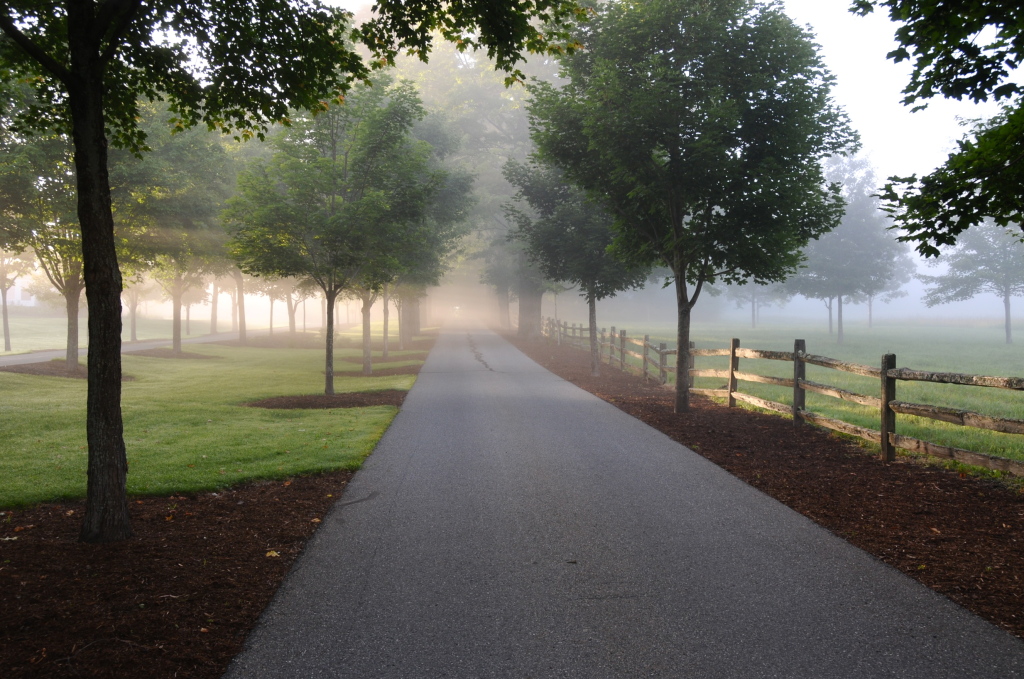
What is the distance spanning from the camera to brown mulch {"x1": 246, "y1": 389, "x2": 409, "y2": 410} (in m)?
13.3

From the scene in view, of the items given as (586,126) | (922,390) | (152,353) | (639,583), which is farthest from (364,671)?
(152,353)

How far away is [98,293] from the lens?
4801mm

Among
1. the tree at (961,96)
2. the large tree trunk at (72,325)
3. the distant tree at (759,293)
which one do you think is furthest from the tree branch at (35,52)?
the distant tree at (759,293)

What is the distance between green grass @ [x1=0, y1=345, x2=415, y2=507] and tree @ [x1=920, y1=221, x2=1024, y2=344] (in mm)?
39210

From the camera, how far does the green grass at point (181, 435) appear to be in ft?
23.2

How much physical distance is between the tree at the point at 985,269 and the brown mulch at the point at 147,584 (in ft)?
147

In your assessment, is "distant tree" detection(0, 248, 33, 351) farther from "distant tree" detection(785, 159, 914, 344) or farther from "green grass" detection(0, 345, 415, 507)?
"distant tree" detection(785, 159, 914, 344)

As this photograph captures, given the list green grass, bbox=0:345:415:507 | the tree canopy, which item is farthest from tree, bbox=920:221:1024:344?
green grass, bbox=0:345:415:507

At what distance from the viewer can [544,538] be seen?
5.23 meters

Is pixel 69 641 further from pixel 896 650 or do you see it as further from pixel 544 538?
pixel 896 650

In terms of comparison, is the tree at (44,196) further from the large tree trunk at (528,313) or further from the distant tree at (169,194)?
the large tree trunk at (528,313)

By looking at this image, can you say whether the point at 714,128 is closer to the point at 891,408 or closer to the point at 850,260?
the point at 891,408

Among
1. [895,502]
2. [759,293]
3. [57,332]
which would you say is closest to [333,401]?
[895,502]

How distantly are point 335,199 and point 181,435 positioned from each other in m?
6.29
